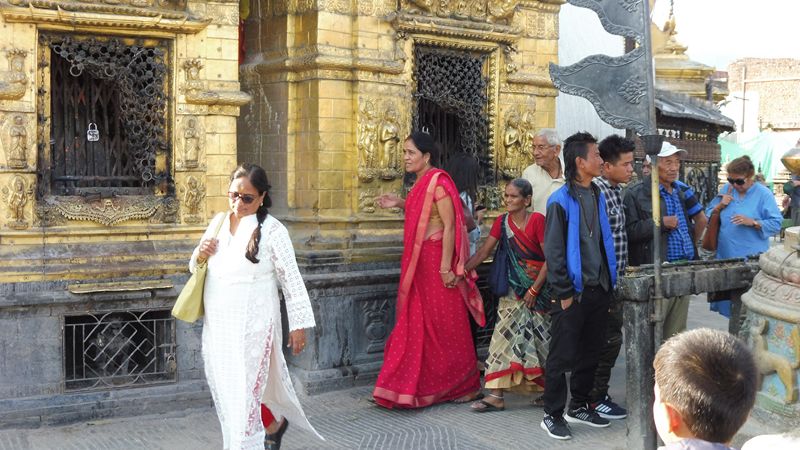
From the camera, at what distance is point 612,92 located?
17.1ft

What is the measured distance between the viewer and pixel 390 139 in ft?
24.2

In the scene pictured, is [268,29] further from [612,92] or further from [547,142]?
[612,92]

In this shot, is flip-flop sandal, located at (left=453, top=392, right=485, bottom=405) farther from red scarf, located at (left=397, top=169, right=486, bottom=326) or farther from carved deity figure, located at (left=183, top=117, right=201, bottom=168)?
carved deity figure, located at (left=183, top=117, right=201, bottom=168)

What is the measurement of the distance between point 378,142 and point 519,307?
5.88 ft

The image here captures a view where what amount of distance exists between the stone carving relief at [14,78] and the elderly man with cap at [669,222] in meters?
4.13

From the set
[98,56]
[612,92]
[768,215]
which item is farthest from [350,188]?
[768,215]

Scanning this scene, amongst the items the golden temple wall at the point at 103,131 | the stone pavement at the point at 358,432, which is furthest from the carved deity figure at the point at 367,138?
the stone pavement at the point at 358,432

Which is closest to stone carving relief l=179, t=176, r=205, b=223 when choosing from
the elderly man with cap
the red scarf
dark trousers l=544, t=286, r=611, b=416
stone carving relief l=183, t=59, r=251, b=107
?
stone carving relief l=183, t=59, r=251, b=107

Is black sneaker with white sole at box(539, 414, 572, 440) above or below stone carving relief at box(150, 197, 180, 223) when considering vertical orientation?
below

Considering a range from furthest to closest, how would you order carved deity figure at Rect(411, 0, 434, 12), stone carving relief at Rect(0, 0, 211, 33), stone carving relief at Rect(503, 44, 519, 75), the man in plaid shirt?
stone carving relief at Rect(503, 44, 519, 75)
carved deity figure at Rect(411, 0, 434, 12)
the man in plaid shirt
stone carving relief at Rect(0, 0, 211, 33)

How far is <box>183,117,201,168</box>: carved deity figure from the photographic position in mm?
6547

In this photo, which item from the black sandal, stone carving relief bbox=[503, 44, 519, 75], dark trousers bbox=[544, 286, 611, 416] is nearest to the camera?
the black sandal

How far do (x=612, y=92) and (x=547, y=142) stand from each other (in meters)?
1.87

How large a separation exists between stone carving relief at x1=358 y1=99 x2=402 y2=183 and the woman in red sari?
0.70 metres
